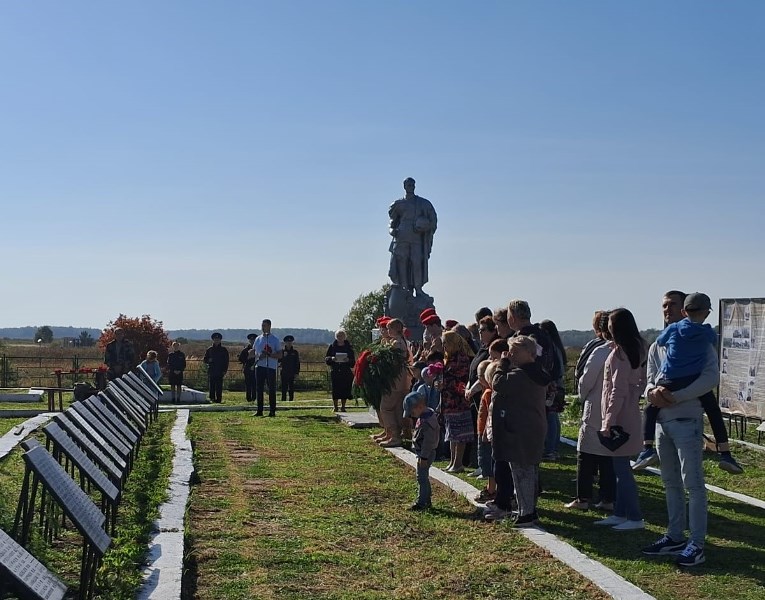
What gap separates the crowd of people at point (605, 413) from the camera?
6.01 metres

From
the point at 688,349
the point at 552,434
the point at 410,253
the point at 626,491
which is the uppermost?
the point at 410,253

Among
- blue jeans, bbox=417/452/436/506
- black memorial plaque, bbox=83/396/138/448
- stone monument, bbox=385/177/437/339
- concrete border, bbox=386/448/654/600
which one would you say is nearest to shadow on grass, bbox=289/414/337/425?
stone monument, bbox=385/177/437/339

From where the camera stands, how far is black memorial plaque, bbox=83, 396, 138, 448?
8.66 metres

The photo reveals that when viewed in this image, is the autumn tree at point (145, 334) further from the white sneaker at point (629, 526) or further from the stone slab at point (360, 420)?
the white sneaker at point (629, 526)

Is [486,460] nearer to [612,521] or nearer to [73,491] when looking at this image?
[612,521]

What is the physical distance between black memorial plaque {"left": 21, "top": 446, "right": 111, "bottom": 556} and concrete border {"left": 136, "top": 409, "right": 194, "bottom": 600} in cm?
51

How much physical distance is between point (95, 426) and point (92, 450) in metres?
1.13

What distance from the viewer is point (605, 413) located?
712 centimetres

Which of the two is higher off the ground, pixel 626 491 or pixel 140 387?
pixel 140 387

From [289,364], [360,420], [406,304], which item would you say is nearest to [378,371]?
[360,420]

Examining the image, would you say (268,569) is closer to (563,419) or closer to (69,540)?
(69,540)

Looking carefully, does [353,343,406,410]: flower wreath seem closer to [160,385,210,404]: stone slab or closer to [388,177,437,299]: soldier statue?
[388,177,437,299]: soldier statue

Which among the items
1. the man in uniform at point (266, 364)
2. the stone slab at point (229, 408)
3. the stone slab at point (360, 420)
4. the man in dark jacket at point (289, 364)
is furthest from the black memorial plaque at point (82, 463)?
the man in dark jacket at point (289, 364)

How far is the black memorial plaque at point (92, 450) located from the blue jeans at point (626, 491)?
3468mm
